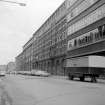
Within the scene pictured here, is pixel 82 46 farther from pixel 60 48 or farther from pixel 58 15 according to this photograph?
pixel 58 15

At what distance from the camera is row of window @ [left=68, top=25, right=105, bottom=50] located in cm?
3947

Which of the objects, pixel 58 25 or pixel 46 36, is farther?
pixel 46 36

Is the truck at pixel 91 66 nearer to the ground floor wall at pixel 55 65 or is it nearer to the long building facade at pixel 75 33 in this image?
the long building facade at pixel 75 33

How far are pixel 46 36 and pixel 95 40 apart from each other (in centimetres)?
4633

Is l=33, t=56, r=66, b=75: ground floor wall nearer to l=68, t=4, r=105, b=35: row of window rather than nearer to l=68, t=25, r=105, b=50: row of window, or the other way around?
l=68, t=25, r=105, b=50: row of window

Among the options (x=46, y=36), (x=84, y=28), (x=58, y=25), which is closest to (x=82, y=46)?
(x=84, y=28)

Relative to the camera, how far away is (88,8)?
1753 inches

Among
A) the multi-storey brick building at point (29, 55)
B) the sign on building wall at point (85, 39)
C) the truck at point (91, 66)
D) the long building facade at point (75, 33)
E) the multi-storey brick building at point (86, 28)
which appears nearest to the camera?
the truck at point (91, 66)

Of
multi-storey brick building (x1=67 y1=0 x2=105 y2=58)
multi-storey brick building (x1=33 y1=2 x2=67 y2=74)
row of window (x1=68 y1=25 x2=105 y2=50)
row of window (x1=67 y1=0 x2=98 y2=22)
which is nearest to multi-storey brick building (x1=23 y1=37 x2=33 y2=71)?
multi-storey brick building (x1=33 y1=2 x2=67 y2=74)

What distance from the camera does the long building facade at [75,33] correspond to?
40.4m

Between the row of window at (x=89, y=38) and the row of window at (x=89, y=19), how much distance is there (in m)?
2.03

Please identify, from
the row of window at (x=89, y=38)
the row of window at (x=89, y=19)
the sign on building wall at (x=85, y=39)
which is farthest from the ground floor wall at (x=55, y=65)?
the row of window at (x=89, y=19)

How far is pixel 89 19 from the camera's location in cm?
4400

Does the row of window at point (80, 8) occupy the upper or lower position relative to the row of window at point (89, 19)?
upper
